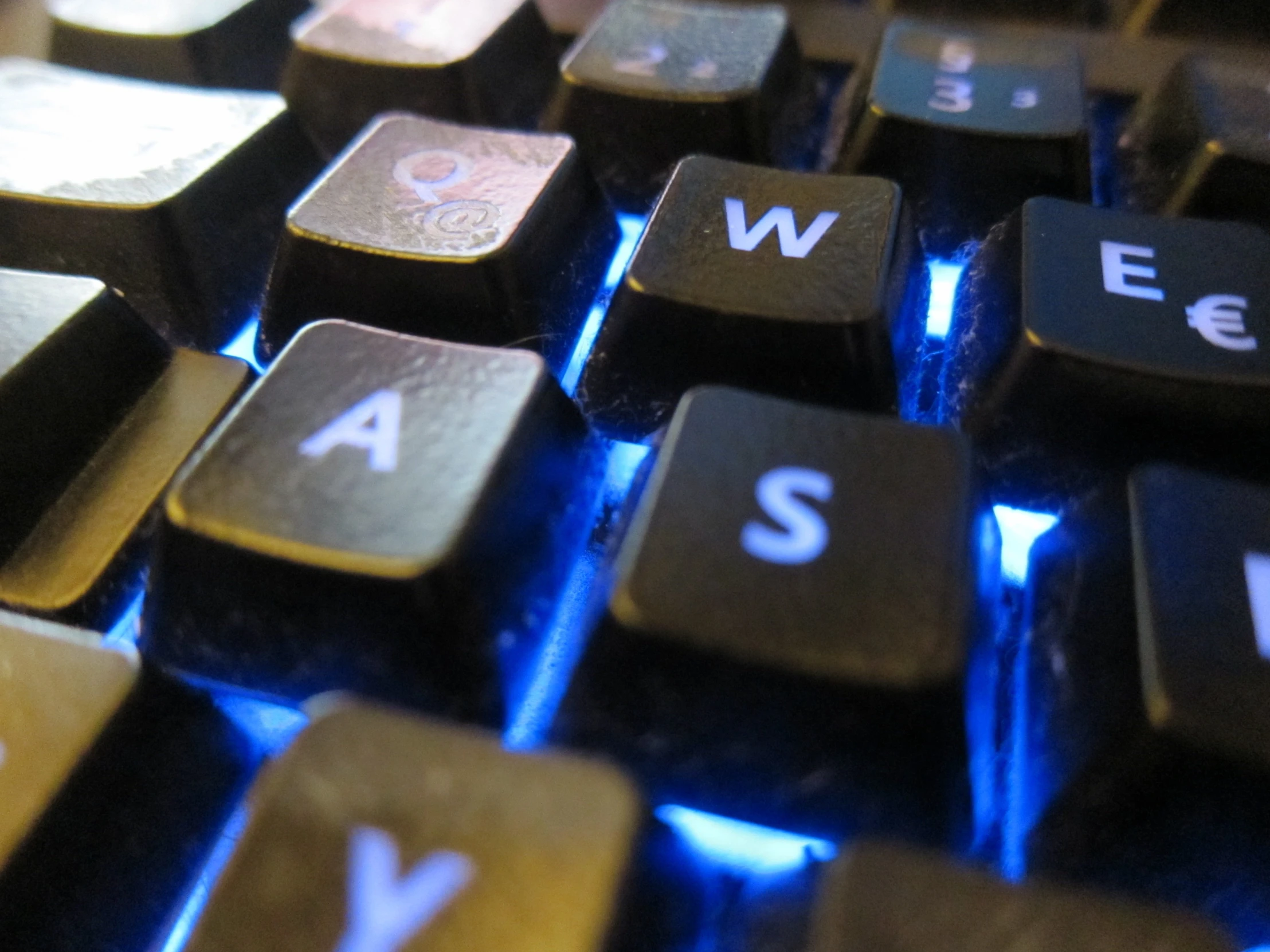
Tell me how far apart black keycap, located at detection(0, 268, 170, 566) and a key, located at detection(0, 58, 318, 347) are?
4 cm

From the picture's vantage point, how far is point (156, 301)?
0.46m

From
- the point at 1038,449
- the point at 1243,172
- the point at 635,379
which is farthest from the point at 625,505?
the point at 1243,172

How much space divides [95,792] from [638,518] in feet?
0.66

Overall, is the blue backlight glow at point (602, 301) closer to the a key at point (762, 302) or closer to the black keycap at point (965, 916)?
the a key at point (762, 302)

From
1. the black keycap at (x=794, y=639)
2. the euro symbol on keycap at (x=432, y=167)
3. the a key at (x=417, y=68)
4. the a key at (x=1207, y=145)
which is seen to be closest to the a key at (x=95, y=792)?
the black keycap at (x=794, y=639)

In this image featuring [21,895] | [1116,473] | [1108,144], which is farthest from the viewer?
[1108,144]

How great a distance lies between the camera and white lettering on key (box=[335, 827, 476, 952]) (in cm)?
26

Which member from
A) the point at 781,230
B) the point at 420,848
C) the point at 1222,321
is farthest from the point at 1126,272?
the point at 420,848

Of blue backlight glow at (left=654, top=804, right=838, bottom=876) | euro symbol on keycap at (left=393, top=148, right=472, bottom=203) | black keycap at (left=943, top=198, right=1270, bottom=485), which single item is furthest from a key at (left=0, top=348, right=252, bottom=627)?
black keycap at (left=943, top=198, right=1270, bottom=485)

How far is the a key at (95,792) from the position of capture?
11.3 inches

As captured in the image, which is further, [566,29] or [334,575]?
[566,29]

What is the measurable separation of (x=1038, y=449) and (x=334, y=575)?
29 centimetres

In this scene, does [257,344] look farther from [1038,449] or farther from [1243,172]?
[1243,172]

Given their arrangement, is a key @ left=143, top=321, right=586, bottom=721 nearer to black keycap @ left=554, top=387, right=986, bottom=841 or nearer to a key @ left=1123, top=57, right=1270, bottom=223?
black keycap @ left=554, top=387, right=986, bottom=841
